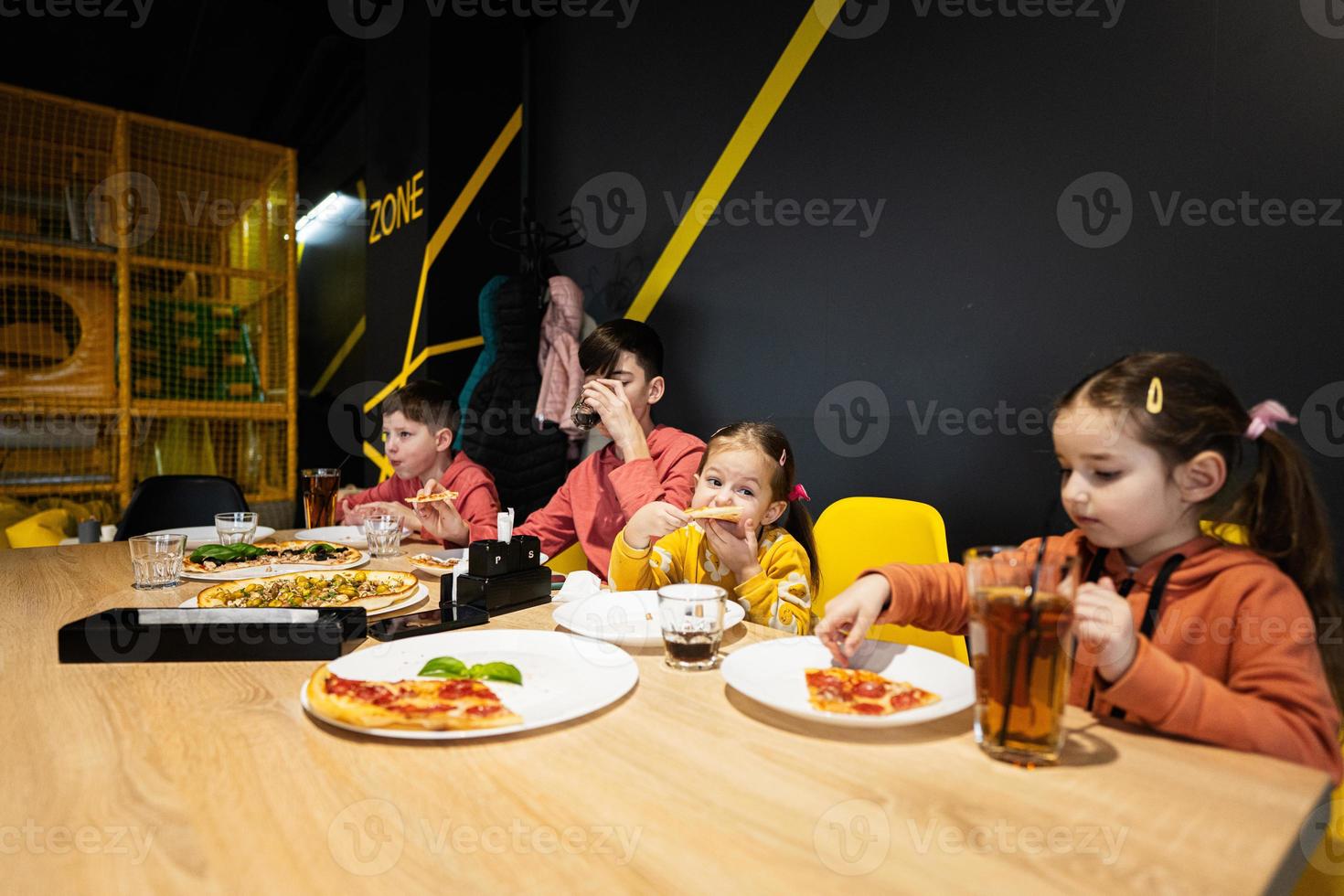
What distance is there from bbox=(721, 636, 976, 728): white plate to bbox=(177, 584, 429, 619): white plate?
2.49ft

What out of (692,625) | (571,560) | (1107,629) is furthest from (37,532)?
(1107,629)

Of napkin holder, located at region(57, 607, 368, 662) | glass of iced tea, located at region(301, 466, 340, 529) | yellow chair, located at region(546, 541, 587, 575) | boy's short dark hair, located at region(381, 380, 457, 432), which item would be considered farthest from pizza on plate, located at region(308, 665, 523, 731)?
boy's short dark hair, located at region(381, 380, 457, 432)

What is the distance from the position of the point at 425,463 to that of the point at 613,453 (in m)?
0.88

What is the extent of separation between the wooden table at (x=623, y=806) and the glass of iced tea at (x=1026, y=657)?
3cm

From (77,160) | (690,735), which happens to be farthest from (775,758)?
(77,160)

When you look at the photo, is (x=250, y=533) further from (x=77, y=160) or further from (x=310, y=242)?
(x=310, y=242)

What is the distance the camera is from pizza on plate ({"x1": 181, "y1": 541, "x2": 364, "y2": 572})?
6.03ft

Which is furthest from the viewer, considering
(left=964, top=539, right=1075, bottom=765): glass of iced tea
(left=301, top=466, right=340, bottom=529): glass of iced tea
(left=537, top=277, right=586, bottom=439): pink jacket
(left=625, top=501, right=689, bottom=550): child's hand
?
(left=537, top=277, right=586, bottom=439): pink jacket

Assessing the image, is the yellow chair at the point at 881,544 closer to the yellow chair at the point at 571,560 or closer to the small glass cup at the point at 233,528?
the yellow chair at the point at 571,560

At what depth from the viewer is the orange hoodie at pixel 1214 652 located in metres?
0.89

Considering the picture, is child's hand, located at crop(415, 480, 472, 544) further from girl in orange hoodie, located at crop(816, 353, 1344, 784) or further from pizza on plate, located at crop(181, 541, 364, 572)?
girl in orange hoodie, located at crop(816, 353, 1344, 784)

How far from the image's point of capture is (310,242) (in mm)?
7445

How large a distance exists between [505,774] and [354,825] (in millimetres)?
156

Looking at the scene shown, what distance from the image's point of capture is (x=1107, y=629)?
2.97ft
